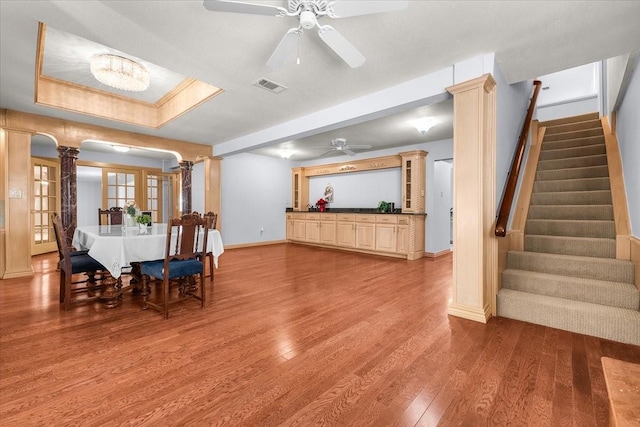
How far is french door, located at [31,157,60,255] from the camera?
5797 millimetres

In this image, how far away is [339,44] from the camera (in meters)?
1.99

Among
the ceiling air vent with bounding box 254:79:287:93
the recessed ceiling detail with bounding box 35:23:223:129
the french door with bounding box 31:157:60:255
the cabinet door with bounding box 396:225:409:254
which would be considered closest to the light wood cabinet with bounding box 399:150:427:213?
the cabinet door with bounding box 396:225:409:254

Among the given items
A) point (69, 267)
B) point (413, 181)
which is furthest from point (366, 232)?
point (69, 267)

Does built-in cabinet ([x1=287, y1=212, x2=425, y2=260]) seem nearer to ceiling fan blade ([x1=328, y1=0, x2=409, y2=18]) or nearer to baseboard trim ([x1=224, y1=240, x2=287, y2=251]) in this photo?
baseboard trim ([x1=224, y1=240, x2=287, y2=251])

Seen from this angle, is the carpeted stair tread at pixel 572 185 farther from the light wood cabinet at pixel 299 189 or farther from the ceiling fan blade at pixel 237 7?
the light wood cabinet at pixel 299 189

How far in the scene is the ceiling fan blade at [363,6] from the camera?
5.29 feet

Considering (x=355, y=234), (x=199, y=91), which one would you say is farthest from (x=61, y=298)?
(x=355, y=234)

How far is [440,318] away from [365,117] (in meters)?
2.41

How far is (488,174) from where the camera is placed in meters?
2.64

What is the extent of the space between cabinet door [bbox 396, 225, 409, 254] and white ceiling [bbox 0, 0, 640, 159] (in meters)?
3.07

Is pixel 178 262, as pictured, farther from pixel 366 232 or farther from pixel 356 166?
pixel 356 166

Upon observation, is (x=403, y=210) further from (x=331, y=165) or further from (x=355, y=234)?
(x=331, y=165)

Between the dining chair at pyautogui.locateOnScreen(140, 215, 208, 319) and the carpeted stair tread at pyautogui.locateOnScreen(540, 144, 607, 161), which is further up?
the carpeted stair tread at pyautogui.locateOnScreen(540, 144, 607, 161)

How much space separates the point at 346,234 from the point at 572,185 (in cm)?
406
